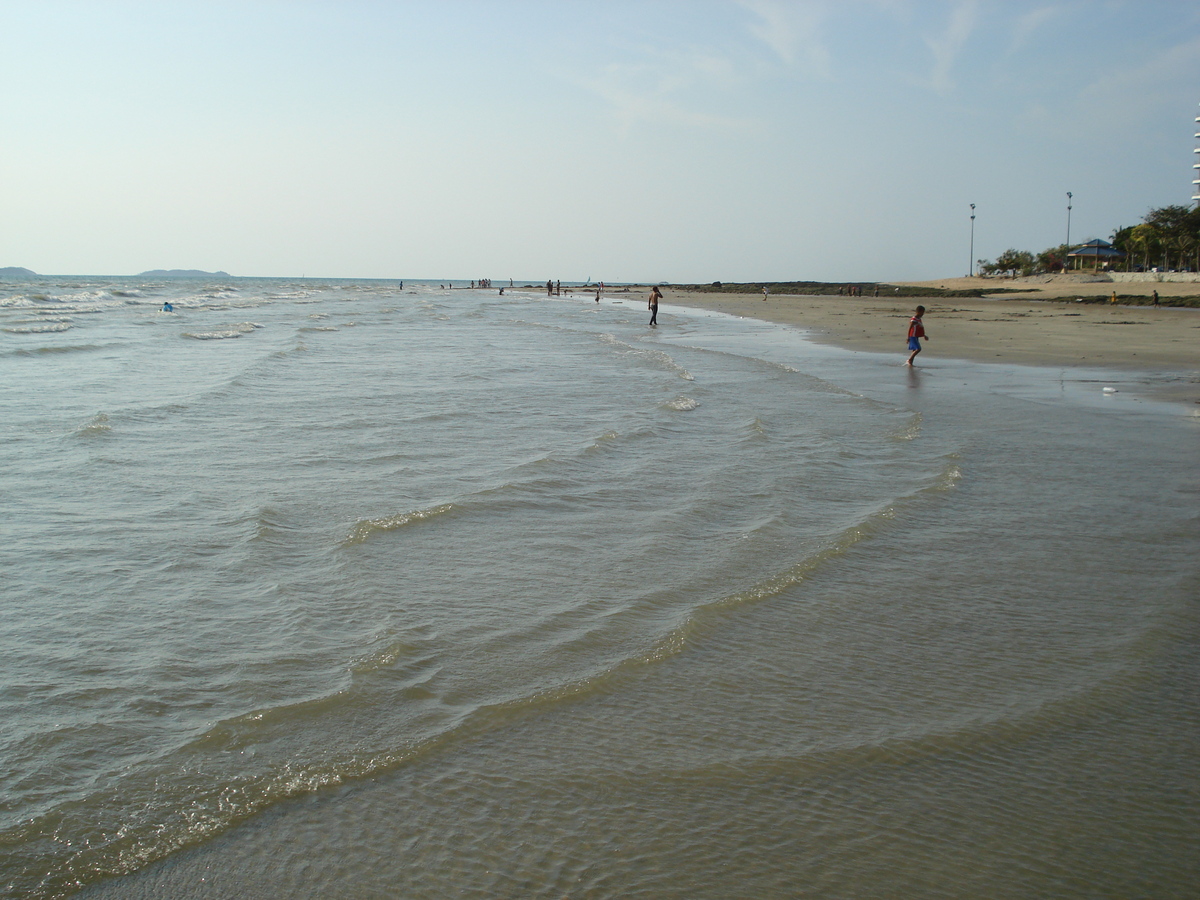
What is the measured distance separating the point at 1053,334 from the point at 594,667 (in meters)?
33.0

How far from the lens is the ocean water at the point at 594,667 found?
3.40 meters

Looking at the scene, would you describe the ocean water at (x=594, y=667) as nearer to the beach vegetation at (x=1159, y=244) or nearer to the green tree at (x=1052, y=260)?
the beach vegetation at (x=1159, y=244)

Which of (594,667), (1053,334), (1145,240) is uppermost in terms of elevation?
(1145,240)

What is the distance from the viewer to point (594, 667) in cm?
501

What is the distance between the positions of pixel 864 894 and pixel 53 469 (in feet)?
32.2

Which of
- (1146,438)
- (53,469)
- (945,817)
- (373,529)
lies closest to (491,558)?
(373,529)

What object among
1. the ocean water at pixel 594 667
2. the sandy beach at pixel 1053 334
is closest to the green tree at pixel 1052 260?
the sandy beach at pixel 1053 334

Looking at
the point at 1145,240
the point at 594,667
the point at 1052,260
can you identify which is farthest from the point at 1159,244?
the point at 594,667

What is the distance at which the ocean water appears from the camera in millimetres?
3404

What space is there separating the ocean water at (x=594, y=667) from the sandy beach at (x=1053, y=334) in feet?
40.0

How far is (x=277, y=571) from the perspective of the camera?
6582 millimetres

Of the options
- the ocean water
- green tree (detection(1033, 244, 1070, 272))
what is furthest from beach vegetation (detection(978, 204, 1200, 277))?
the ocean water

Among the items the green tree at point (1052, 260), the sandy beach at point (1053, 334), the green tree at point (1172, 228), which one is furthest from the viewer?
the green tree at point (1052, 260)

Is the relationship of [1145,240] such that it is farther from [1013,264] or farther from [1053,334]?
[1053,334]
